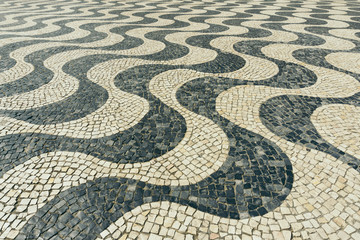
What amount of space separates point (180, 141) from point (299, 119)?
2.65m

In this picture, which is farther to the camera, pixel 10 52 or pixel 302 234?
pixel 10 52

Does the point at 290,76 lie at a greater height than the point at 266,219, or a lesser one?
lesser

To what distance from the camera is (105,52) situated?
906cm

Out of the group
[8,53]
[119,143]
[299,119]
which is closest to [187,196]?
[119,143]

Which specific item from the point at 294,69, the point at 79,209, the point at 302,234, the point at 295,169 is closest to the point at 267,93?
the point at 294,69

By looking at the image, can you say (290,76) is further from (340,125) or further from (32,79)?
(32,79)

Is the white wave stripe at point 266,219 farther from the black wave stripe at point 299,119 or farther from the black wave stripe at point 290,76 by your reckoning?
the black wave stripe at point 290,76

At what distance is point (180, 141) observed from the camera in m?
4.59

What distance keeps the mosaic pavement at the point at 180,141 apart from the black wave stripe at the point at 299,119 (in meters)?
0.03

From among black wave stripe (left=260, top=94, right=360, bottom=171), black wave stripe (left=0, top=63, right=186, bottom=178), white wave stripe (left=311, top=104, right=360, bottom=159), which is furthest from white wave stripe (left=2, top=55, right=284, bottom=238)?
white wave stripe (left=311, top=104, right=360, bottom=159)

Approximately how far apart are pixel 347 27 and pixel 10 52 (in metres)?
15.4

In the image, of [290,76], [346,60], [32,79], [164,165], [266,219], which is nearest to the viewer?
[266,219]

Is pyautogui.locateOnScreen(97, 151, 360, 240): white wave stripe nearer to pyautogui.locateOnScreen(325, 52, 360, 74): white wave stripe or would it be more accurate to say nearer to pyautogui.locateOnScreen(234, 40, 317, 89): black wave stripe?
pyautogui.locateOnScreen(234, 40, 317, 89): black wave stripe

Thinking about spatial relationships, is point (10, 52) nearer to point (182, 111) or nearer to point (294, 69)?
point (182, 111)
